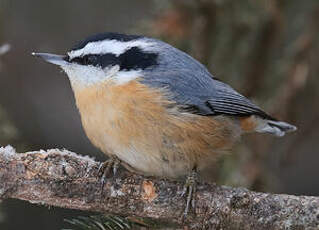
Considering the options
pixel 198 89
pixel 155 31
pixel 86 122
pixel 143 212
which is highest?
pixel 155 31

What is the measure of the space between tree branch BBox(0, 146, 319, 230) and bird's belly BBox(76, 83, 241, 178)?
241 millimetres

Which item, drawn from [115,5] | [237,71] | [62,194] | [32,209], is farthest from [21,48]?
[62,194]

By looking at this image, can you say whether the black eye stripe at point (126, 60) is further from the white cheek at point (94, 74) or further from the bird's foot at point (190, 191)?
the bird's foot at point (190, 191)

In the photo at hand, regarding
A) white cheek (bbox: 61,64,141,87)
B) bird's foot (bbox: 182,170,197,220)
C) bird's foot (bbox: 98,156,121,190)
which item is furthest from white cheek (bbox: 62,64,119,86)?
bird's foot (bbox: 182,170,197,220)

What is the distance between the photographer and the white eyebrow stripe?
355cm

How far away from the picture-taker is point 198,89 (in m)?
3.74

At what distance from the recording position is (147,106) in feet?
11.3

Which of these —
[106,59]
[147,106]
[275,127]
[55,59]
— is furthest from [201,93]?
[55,59]

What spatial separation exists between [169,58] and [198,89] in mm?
243

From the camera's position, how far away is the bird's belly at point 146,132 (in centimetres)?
339

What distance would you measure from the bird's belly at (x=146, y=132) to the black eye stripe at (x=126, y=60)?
6.1 inches

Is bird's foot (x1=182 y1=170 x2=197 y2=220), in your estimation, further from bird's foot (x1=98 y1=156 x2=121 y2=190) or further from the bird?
bird's foot (x1=98 y1=156 x2=121 y2=190)

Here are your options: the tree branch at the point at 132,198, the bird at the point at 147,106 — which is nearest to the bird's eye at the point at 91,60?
the bird at the point at 147,106

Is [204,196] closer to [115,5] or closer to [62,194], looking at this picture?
[62,194]
